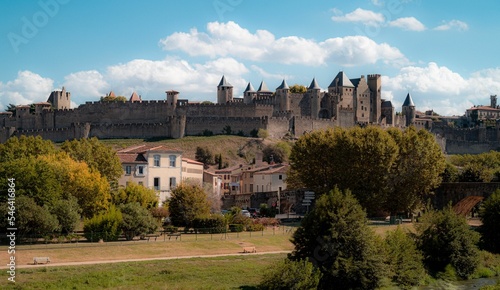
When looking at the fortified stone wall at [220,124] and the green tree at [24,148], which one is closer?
the green tree at [24,148]

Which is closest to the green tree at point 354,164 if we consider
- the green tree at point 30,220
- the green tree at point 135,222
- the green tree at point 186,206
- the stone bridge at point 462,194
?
the stone bridge at point 462,194

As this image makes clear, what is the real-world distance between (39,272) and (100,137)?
86782mm

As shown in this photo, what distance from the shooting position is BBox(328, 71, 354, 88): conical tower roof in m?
127

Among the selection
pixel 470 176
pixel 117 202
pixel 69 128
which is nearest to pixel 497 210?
pixel 470 176

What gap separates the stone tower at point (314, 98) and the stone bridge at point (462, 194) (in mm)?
64850

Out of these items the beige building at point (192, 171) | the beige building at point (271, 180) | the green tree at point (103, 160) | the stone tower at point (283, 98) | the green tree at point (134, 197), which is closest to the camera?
the green tree at point (134, 197)

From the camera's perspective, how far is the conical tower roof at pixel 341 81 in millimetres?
126919

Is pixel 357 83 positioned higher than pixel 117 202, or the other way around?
pixel 357 83

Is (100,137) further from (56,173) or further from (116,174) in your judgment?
(56,173)

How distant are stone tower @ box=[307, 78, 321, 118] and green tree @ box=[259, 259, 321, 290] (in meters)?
92.1

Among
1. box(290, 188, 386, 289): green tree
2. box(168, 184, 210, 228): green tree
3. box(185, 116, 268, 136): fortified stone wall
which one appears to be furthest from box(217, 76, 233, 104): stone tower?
box(290, 188, 386, 289): green tree

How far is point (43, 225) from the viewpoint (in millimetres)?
36594

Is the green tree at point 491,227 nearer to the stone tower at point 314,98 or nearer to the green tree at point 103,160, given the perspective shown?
the green tree at point 103,160

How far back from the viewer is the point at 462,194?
55625 millimetres
